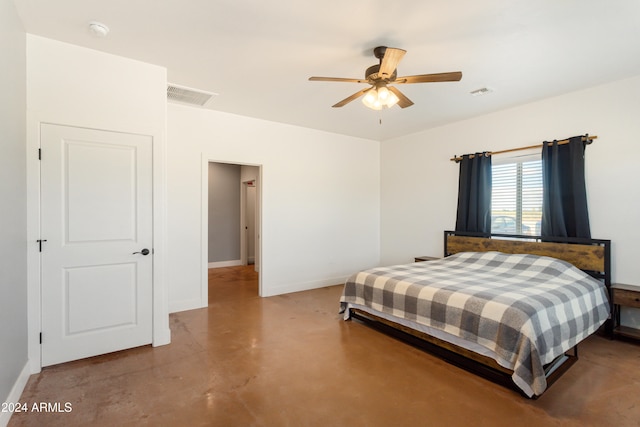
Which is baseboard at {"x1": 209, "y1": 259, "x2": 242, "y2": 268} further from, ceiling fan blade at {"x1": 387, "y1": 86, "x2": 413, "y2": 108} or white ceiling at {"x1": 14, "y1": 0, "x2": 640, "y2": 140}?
ceiling fan blade at {"x1": 387, "y1": 86, "x2": 413, "y2": 108}

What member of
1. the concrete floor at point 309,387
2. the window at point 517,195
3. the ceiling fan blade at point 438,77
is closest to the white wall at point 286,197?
the concrete floor at point 309,387

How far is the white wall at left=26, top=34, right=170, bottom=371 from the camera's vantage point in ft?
8.23

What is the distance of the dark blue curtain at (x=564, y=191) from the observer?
11.6 feet

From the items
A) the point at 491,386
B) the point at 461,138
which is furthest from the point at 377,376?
the point at 461,138

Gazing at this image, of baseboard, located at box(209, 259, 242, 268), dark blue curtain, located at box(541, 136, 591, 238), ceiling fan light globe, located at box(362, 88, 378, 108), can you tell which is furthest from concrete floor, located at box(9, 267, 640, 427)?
baseboard, located at box(209, 259, 242, 268)

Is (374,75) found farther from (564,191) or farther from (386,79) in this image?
(564,191)

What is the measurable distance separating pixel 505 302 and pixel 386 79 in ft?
6.62

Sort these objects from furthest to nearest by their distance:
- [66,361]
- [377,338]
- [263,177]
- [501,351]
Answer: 1. [263,177]
2. [377,338]
3. [66,361]
4. [501,351]

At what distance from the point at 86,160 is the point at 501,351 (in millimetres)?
3656

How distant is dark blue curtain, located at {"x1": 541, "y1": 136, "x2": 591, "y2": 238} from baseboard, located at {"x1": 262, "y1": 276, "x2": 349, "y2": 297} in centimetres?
315

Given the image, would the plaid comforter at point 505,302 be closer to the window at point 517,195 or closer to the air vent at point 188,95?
the window at point 517,195

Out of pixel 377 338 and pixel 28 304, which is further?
pixel 377 338

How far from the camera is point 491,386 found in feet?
7.76

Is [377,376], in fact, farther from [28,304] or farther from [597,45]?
[597,45]
